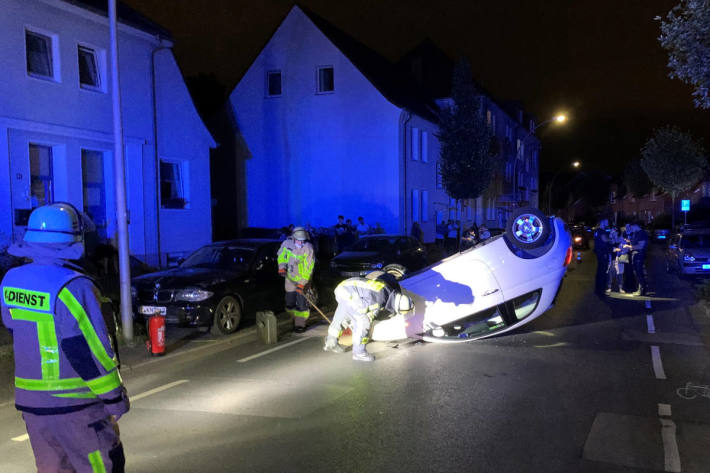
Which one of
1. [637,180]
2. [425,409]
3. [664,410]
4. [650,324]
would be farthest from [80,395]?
[637,180]

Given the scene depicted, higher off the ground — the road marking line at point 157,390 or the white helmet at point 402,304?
the white helmet at point 402,304

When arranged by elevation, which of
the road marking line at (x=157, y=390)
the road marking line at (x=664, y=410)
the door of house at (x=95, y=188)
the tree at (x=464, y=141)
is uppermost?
the tree at (x=464, y=141)

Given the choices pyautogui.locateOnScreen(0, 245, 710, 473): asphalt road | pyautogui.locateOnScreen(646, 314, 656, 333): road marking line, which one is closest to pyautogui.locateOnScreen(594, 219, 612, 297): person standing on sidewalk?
pyautogui.locateOnScreen(646, 314, 656, 333): road marking line

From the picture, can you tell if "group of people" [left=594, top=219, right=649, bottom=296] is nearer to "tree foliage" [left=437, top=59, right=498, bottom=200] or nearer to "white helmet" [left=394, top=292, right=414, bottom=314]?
"white helmet" [left=394, top=292, right=414, bottom=314]

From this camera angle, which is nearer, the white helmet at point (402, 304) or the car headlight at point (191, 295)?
the white helmet at point (402, 304)

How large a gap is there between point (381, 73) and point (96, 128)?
17946mm

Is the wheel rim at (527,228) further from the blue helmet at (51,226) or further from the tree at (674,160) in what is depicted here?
the tree at (674,160)

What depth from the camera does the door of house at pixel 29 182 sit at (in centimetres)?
1312

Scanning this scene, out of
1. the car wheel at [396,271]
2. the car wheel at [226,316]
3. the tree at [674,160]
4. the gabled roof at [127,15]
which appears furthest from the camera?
A: the tree at [674,160]

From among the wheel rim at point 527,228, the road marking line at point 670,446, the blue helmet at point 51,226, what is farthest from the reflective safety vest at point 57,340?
the wheel rim at point 527,228

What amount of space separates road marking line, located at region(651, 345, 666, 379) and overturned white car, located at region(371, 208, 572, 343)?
57.2 inches

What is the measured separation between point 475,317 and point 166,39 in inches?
522

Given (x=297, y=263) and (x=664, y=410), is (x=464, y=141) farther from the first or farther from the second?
(x=664, y=410)

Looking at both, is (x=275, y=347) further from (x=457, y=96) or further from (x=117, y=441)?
(x=457, y=96)
